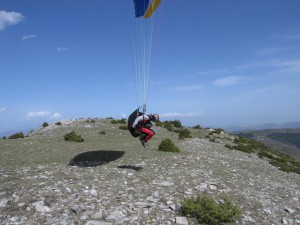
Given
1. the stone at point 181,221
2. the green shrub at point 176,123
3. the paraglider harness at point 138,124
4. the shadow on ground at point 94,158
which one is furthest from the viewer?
the green shrub at point 176,123

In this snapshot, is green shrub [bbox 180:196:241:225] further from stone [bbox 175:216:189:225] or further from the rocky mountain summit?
stone [bbox 175:216:189:225]

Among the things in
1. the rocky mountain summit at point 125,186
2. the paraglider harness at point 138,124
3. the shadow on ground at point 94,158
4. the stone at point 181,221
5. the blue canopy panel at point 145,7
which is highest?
the blue canopy panel at point 145,7

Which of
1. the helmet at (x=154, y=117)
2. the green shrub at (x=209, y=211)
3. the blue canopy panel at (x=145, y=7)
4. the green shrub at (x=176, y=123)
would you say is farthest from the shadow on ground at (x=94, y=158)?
the green shrub at (x=176, y=123)

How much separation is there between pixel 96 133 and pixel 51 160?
47.4ft

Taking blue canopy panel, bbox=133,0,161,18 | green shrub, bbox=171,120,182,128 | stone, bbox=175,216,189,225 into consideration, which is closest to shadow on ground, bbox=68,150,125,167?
stone, bbox=175,216,189,225

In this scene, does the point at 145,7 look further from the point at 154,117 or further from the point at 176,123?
the point at 176,123

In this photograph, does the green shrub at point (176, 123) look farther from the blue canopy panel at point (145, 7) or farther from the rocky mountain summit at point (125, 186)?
the blue canopy panel at point (145, 7)

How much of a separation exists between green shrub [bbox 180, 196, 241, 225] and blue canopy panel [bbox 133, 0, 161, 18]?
33.9ft

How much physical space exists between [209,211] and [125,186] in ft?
13.9

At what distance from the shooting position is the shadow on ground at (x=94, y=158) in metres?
19.1

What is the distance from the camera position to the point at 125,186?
586 inches

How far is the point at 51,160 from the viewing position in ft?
63.8

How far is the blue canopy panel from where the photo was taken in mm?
17641

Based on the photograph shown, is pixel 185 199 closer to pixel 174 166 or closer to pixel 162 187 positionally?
pixel 162 187
